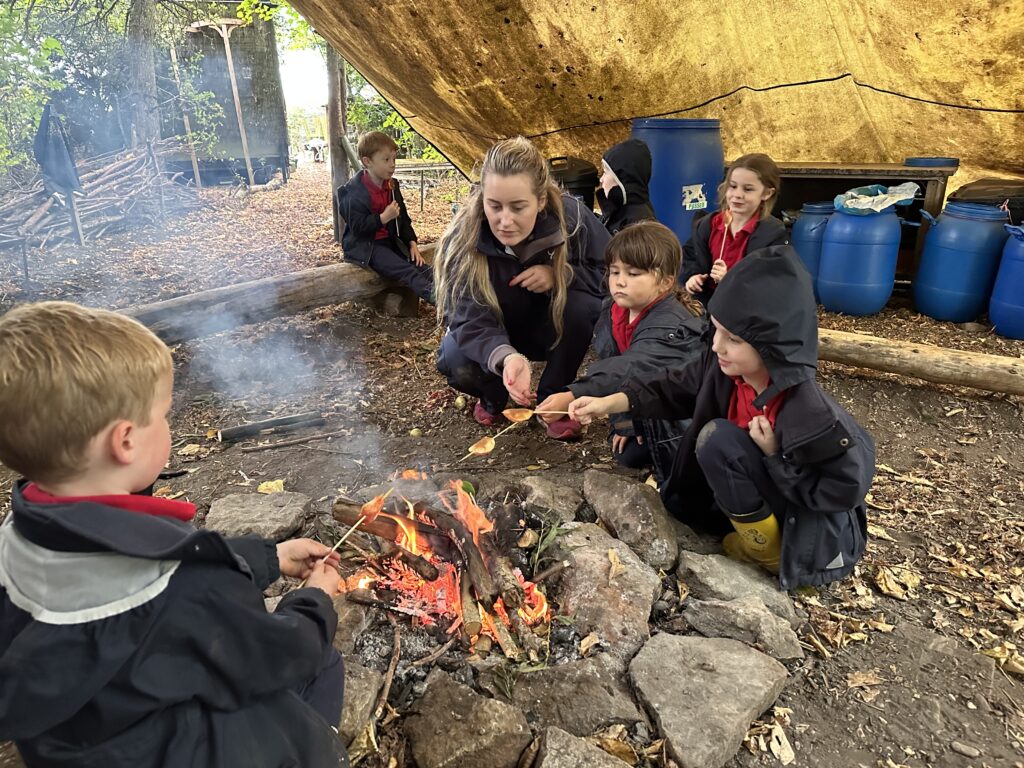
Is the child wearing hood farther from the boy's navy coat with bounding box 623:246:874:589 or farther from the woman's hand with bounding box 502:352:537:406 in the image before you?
the boy's navy coat with bounding box 623:246:874:589

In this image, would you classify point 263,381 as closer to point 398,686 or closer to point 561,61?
point 398,686

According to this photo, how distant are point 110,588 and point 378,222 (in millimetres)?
4942

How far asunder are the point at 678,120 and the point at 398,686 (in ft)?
17.3

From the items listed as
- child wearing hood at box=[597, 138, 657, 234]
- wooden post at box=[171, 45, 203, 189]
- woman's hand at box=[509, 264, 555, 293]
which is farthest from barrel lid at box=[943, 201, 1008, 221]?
wooden post at box=[171, 45, 203, 189]

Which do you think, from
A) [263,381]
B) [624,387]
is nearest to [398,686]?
[624,387]

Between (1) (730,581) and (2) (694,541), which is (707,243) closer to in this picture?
(2) (694,541)

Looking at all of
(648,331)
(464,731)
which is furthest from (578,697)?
(648,331)

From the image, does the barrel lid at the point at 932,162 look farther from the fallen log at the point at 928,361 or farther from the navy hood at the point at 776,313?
the navy hood at the point at 776,313

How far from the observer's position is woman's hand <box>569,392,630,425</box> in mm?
2684

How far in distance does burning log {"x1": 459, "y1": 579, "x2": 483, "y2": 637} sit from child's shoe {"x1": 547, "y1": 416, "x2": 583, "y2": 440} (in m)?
1.48

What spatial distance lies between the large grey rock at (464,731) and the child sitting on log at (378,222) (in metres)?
4.14

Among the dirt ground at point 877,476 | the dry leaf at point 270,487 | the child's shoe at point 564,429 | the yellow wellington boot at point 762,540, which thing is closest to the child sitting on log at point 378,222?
the dirt ground at point 877,476

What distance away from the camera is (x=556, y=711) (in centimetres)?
192

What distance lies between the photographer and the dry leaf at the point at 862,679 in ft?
6.79
